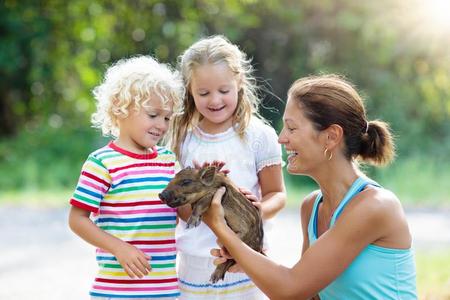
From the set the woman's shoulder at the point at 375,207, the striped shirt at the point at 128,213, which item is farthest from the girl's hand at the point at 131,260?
the woman's shoulder at the point at 375,207

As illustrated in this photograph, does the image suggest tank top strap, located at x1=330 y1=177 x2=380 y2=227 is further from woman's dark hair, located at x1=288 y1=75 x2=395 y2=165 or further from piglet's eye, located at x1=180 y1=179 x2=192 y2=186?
piglet's eye, located at x1=180 y1=179 x2=192 y2=186

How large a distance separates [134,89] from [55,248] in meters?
6.44

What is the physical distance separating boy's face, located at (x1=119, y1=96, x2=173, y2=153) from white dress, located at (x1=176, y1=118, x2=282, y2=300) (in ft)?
1.26

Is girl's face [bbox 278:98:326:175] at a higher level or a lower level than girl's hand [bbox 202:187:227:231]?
higher

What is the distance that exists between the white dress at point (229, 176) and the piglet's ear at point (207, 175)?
76cm

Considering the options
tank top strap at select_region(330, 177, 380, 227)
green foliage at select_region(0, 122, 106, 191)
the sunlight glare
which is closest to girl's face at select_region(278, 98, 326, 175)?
tank top strap at select_region(330, 177, 380, 227)

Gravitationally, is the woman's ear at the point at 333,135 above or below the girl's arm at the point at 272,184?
above

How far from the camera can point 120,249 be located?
3.61 metres

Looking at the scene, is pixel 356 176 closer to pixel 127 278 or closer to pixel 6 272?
pixel 127 278

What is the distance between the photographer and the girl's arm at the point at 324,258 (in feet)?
11.3

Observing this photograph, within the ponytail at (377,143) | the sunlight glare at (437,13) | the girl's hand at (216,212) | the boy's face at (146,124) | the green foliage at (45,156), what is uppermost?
the sunlight glare at (437,13)

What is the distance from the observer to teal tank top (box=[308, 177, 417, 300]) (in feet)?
11.6

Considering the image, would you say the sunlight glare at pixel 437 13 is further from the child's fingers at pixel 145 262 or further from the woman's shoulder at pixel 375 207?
the child's fingers at pixel 145 262

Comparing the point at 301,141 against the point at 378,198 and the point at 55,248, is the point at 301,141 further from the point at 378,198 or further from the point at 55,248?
the point at 55,248
